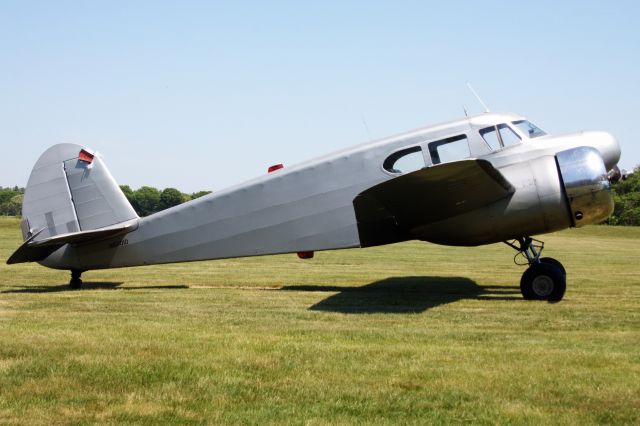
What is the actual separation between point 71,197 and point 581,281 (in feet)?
36.0

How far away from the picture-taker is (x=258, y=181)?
12680 mm

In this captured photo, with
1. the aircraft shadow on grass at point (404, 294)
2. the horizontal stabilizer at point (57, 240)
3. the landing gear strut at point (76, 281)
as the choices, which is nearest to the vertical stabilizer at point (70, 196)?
the horizontal stabilizer at point (57, 240)

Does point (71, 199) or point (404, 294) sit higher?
point (71, 199)

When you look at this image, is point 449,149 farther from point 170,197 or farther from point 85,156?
point 170,197

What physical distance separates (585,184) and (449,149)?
2.29 meters

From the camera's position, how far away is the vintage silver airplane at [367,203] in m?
10.9

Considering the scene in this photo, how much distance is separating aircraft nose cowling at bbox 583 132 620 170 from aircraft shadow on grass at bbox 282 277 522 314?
2.81m

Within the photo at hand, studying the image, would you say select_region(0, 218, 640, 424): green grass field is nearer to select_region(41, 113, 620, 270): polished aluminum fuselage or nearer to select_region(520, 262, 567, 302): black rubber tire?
select_region(520, 262, 567, 302): black rubber tire

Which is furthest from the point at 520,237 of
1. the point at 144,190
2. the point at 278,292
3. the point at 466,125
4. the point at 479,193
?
the point at 144,190

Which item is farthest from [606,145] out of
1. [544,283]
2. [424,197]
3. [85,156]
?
[85,156]

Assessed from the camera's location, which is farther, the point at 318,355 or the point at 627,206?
the point at 627,206

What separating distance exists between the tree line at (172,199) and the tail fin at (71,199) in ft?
40.9

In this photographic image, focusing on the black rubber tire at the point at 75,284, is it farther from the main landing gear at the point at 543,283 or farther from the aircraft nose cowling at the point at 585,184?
the aircraft nose cowling at the point at 585,184

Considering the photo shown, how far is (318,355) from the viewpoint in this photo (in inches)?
264
